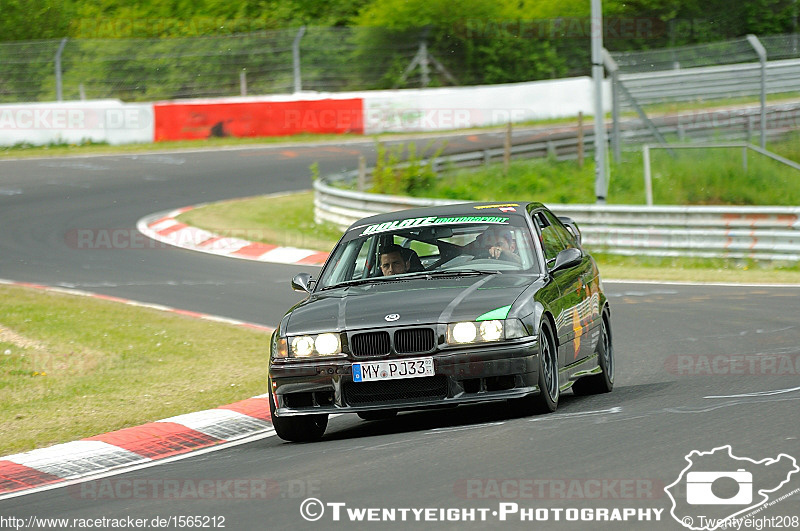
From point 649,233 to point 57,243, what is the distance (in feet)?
31.5

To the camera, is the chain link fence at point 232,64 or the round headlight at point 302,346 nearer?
the round headlight at point 302,346

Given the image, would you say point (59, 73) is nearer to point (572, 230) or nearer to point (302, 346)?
point (572, 230)

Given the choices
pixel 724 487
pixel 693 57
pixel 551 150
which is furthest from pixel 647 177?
pixel 724 487

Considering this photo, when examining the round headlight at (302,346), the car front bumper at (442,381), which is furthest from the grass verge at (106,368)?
the car front bumper at (442,381)

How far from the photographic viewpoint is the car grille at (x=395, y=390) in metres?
7.53

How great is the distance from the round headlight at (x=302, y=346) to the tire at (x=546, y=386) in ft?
4.18

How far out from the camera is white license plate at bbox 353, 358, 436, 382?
24.6ft

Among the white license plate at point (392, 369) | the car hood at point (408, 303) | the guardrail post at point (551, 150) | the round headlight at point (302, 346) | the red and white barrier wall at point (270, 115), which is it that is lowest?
the guardrail post at point (551, 150)

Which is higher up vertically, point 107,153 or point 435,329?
point 435,329

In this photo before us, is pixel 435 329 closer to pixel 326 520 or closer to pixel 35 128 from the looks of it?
pixel 326 520

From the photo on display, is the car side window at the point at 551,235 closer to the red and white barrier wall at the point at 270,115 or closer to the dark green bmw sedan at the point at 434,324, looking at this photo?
the dark green bmw sedan at the point at 434,324

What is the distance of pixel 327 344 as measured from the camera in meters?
7.70

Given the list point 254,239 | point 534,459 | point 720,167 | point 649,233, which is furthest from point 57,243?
point 534,459

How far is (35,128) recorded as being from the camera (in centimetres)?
3306
